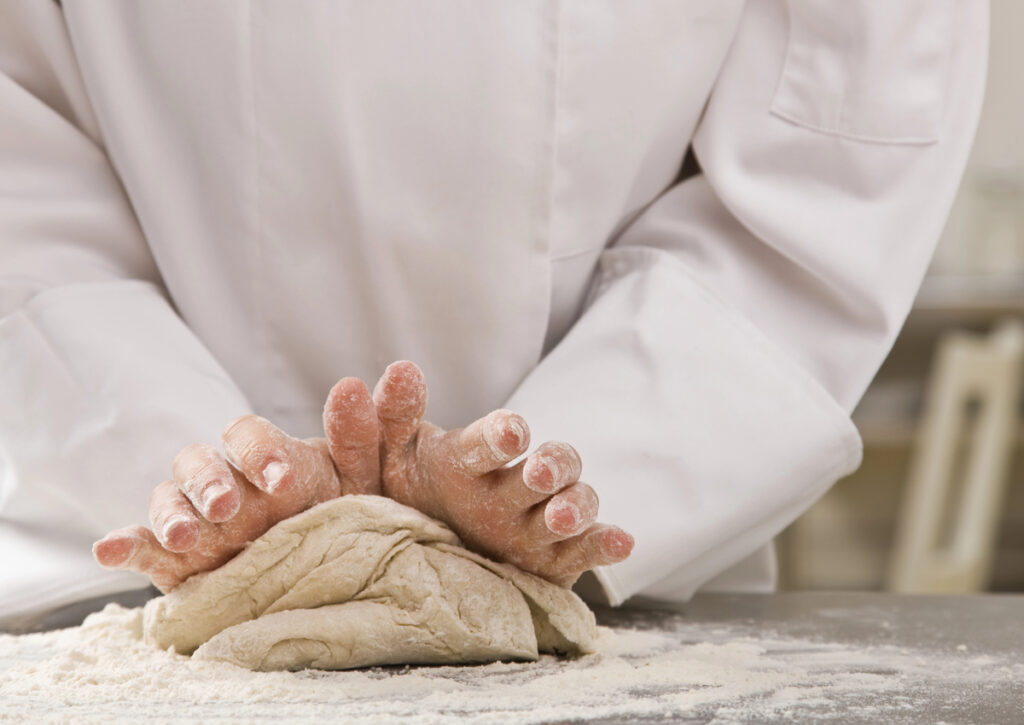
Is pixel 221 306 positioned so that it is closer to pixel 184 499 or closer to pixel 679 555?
pixel 184 499

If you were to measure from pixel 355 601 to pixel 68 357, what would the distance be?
287mm

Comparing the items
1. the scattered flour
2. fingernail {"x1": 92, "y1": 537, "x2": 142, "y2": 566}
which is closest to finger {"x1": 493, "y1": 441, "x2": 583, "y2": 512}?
the scattered flour

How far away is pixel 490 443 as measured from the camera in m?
0.55

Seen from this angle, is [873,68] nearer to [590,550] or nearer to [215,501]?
[590,550]

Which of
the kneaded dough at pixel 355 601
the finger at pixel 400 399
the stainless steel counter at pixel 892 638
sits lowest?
the stainless steel counter at pixel 892 638

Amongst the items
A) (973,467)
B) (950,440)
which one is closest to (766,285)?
(950,440)

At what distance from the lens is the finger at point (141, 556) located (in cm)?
54

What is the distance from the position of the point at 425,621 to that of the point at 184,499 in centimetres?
15

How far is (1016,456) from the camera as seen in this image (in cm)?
287

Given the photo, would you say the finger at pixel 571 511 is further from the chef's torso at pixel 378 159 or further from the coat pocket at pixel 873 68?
the coat pocket at pixel 873 68

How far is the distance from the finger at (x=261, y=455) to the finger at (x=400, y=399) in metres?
0.06

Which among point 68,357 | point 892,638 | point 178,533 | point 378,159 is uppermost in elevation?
point 378,159

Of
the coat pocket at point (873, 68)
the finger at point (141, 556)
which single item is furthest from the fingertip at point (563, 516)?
the coat pocket at point (873, 68)

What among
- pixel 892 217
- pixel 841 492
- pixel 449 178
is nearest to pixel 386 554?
pixel 449 178
